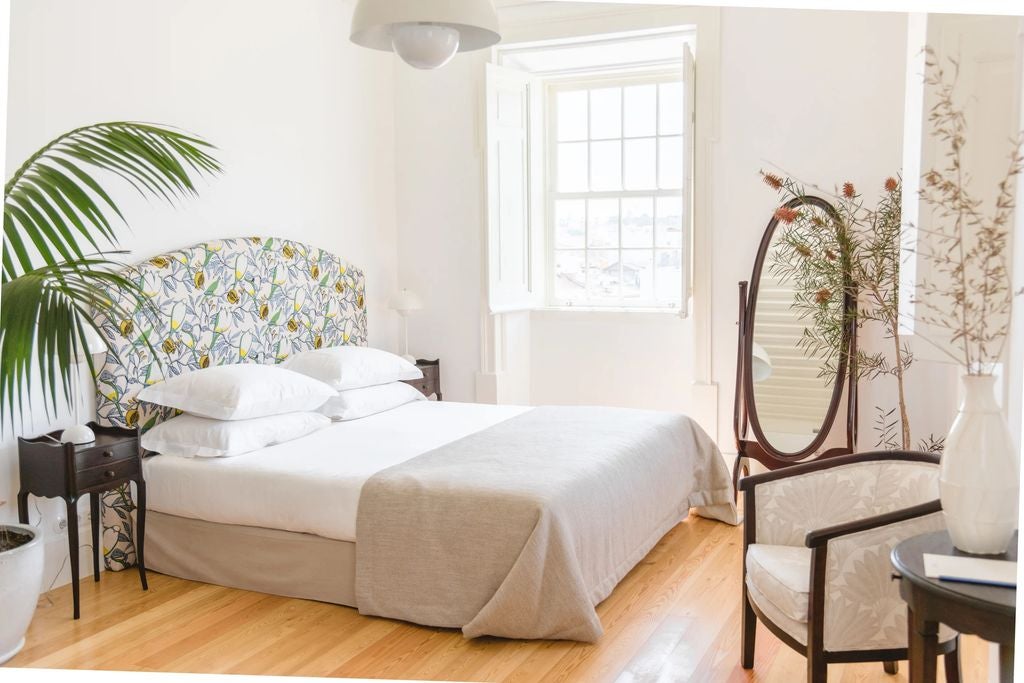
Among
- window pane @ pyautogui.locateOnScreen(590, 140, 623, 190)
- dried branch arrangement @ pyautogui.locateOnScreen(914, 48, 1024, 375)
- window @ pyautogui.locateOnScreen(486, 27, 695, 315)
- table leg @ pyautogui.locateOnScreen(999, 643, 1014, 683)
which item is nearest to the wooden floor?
table leg @ pyautogui.locateOnScreen(999, 643, 1014, 683)

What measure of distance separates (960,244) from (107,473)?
9.69ft

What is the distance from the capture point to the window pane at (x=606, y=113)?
6180mm

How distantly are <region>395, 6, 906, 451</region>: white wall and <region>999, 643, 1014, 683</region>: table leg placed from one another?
3406 millimetres

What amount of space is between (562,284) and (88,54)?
3.40 meters

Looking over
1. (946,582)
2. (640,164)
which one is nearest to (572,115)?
(640,164)

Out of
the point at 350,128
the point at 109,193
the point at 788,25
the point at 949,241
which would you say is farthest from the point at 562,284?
the point at 949,241

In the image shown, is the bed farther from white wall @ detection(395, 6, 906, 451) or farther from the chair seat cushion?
white wall @ detection(395, 6, 906, 451)

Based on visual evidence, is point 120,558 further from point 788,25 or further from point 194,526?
point 788,25

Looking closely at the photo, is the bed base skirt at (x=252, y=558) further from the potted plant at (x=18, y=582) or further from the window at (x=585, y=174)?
the window at (x=585, y=174)

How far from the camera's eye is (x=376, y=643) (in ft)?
10.5

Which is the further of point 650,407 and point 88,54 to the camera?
point 650,407

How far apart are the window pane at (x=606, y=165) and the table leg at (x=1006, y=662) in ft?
15.0

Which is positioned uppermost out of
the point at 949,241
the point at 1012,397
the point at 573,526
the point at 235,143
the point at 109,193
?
the point at 235,143

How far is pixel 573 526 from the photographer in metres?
3.22
